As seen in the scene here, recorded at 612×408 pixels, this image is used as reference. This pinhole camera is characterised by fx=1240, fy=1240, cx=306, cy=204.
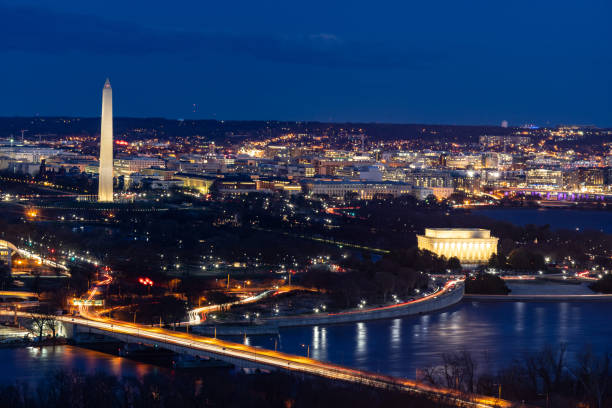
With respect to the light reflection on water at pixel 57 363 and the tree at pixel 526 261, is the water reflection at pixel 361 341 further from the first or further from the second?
the tree at pixel 526 261

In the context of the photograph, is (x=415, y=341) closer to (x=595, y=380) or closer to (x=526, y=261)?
(x=595, y=380)

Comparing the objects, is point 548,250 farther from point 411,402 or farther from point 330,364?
point 411,402

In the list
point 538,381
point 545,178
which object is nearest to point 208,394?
point 538,381

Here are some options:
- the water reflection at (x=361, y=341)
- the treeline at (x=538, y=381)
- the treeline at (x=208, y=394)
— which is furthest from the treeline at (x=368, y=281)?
the treeline at (x=208, y=394)

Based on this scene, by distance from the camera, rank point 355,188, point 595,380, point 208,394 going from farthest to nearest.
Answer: point 355,188 < point 208,394 < point 595,380

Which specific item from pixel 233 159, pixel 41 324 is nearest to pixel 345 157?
pixel 233 159

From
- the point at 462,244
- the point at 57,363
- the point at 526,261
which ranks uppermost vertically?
the point at 462,244

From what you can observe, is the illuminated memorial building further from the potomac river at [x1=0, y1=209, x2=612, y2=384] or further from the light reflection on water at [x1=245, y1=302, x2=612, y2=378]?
the light reflection on water at [x1=245, y1=302, x2=612, y2=378]
